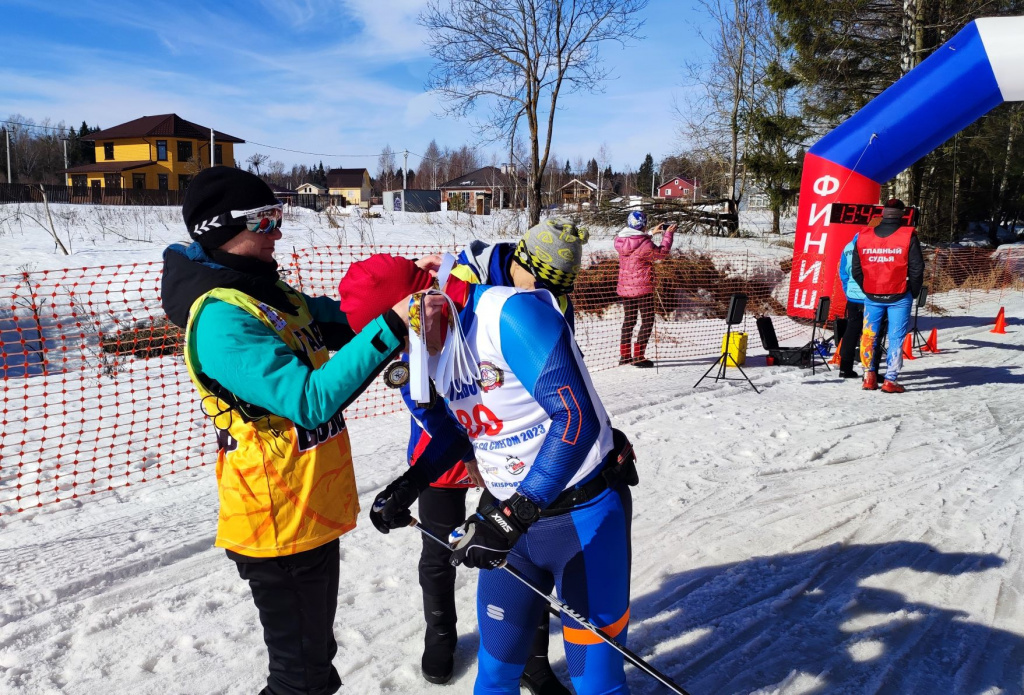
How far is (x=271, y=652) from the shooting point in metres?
2.10

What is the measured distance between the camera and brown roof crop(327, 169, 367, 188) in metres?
82.2

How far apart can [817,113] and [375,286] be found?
20.8 metres

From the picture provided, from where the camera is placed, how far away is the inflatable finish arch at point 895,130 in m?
7.23

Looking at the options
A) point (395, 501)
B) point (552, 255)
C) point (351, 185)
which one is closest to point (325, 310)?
point (395, 501)

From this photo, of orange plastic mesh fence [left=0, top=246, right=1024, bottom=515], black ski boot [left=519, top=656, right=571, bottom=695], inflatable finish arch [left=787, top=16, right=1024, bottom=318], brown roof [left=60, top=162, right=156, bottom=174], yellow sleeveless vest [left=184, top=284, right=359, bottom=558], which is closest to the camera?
yellow sleeveless vest [left=184, top=284, right=359, bottom=558]

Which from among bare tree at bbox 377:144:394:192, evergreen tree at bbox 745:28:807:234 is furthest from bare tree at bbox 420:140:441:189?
evergreen tree at bbox 745:28:807:234

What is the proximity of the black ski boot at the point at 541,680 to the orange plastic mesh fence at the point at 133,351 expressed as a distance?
3485 millimetres

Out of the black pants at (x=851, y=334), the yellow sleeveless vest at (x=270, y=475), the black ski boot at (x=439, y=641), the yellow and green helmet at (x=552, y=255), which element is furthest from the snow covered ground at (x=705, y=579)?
the black pants at (x=851, y=334)

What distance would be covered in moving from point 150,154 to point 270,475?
170 feet

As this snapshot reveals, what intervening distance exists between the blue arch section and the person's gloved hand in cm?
817

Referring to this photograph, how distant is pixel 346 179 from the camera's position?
8325 cm

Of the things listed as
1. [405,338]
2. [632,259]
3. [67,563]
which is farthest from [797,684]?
[632,259]

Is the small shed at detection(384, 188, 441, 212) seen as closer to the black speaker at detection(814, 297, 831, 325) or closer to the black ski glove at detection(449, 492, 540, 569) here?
the black speaker at detection(814, 297, 831, 325)

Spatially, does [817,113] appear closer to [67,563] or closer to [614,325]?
[614,325]
